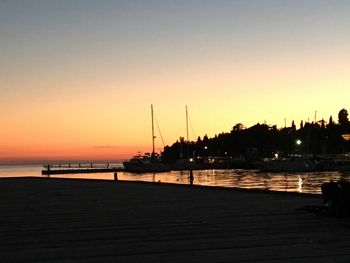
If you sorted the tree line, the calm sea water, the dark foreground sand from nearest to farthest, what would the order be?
the dark foreground sand
the calm sea water
the tree line

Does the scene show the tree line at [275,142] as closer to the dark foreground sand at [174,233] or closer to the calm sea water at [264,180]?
the calm sea water at [264,180]

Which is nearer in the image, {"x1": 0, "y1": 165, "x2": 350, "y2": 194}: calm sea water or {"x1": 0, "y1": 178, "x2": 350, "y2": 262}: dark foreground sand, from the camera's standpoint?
{"x1": 0, "y1": 178, "x2": 350, "y2": 262}: dark foreground sand

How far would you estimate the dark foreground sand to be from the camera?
7352mm

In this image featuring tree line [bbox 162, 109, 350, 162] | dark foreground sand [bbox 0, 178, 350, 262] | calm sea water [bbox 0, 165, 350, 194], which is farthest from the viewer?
tree line [bbox 162, 109, 350, 162]

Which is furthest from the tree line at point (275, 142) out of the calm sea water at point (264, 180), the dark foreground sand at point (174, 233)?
the dark foreground sand at point (174, 233)

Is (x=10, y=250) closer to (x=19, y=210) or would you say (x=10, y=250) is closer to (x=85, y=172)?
(x=19, y=210)

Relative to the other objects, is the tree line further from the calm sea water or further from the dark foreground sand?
the dark foreground sand

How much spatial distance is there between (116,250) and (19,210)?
7.03 meters

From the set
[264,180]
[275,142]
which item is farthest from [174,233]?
[275,142]

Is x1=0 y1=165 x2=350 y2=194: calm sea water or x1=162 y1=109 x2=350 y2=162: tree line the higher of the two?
x1=162 y1=109 x2=350 y2=162: tree line

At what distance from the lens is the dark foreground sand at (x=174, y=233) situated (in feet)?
24.1

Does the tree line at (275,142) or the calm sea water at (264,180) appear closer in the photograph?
the calm sea water at (264,180)

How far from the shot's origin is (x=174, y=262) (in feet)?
22.7

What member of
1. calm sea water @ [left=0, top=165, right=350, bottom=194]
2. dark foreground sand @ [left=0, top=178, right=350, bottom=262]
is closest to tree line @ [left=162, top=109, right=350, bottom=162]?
calm sea water @ [left=0, top=165, right=350, bottom=194]
